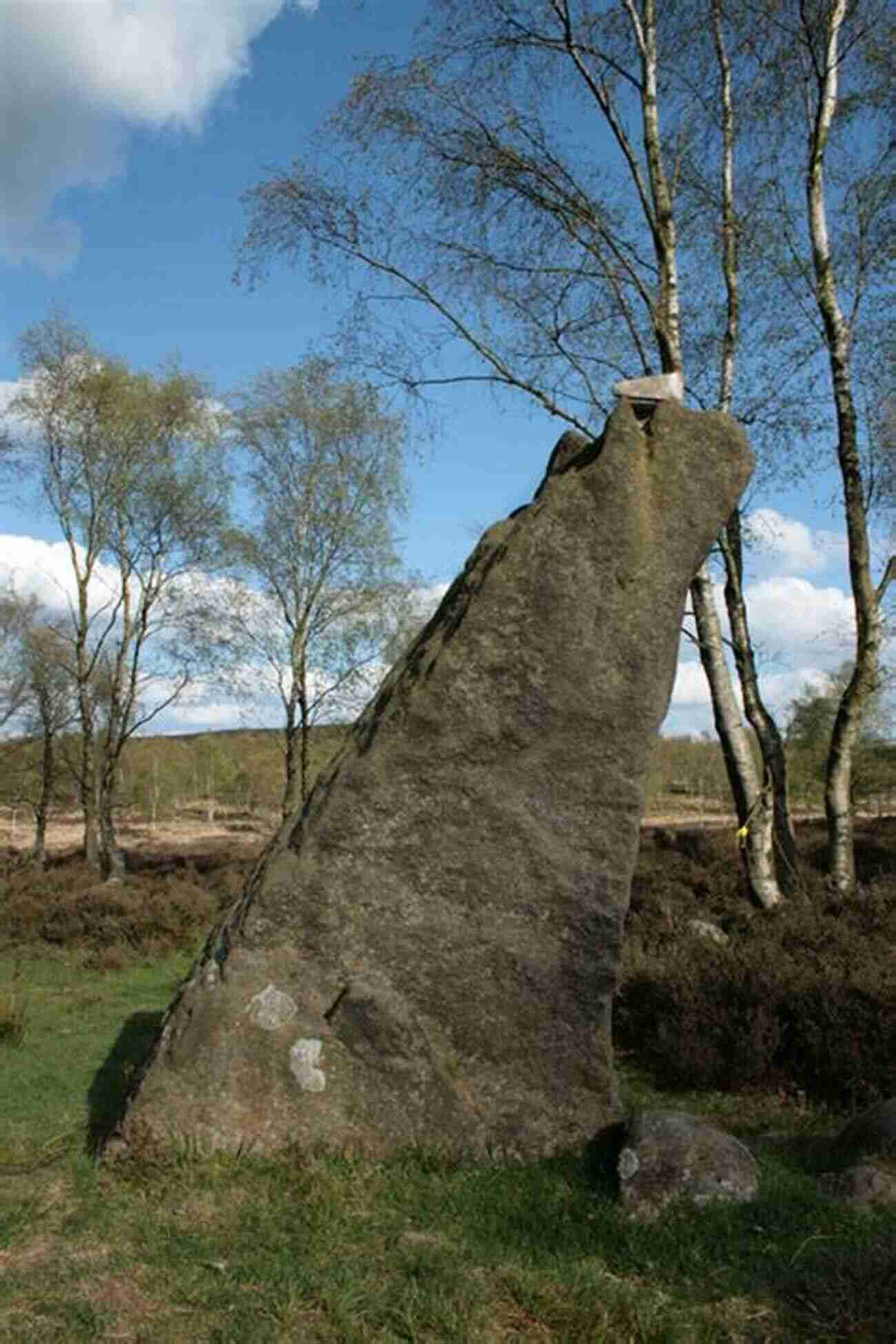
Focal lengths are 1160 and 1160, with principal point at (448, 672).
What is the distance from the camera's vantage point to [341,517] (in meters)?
26.1

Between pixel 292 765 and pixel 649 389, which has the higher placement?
pixel 649 389

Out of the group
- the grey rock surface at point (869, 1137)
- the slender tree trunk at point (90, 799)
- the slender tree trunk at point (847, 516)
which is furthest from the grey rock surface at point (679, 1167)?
the slender tree trunk at point (90, 799)

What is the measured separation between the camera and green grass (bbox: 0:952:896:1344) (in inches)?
157

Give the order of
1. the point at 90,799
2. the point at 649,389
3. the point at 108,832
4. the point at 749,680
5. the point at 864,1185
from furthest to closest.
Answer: the point at 90,799 → the point at 108,832 → the point at 749,680 → the point at 649,389 → the point at 864,1185

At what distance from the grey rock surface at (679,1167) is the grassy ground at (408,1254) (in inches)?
4.4

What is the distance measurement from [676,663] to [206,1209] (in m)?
3.53

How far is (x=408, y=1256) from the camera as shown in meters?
4.52

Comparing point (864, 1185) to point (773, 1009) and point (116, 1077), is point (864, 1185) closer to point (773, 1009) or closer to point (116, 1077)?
point (773, 1009)

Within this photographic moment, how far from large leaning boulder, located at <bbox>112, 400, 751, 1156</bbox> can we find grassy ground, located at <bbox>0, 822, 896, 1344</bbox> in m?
0.52

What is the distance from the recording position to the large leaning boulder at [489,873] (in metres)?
5.74

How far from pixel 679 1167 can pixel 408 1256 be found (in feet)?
4.07

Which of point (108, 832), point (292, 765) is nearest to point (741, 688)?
point (292, 765)

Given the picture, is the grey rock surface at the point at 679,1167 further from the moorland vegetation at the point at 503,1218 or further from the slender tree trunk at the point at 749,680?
the slender tree trunk at the point at 749,680

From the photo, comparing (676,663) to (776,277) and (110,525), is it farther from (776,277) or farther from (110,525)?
(110,525)
